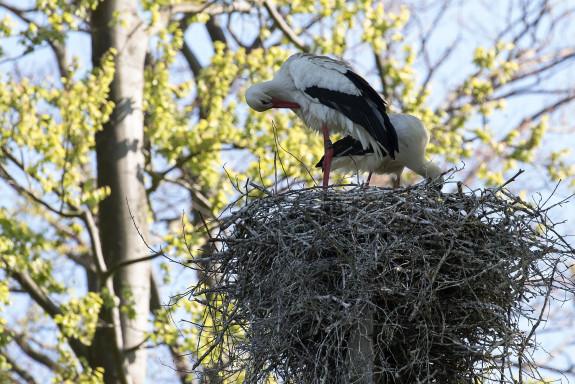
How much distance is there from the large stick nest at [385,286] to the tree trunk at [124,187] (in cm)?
607

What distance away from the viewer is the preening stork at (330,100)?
8195mm

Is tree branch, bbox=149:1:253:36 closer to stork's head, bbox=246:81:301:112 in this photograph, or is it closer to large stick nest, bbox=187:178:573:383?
stork's head, bbox=246:81:301:112

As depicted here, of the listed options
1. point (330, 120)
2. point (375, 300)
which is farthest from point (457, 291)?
point (330, 120)

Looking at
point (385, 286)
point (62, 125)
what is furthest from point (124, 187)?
point (385, 286)

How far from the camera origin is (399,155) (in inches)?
348

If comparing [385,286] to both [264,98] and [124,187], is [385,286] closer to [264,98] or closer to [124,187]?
[264,98]

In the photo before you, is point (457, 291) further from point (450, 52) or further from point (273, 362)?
point (450, 52)

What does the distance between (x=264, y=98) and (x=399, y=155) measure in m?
1.36

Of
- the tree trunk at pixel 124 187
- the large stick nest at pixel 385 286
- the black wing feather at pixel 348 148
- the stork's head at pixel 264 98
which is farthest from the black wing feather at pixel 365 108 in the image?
the tree trunk at pixel 124 187

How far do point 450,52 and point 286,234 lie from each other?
12961 millimetres

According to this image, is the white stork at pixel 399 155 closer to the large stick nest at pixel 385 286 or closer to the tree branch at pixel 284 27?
the large stick nest at pixel 385 286

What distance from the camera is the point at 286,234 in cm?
623

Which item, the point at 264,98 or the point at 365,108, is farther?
the point at 264,98

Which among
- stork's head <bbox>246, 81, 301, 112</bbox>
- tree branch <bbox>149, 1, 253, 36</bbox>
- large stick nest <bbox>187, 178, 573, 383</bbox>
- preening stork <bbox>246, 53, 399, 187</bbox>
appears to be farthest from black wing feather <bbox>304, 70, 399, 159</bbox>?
tree branch <bbox>149, 1, 253, 36</bbox>
